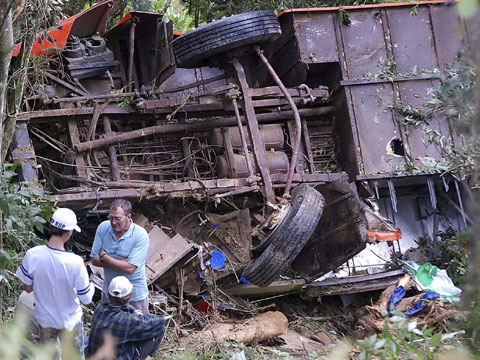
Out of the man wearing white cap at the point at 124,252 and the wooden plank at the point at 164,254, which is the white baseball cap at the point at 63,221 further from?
the wooden plank at the point at 164,254

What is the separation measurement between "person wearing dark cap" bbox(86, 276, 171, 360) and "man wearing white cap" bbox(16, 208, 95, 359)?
0.15m

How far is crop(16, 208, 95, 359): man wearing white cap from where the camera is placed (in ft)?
16.5

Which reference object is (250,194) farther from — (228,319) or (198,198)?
(228,319)

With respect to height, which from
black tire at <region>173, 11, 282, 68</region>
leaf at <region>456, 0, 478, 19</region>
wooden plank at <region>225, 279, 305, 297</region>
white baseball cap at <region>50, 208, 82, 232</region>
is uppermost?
leaf at <region>456, 0, 478, 19</region>

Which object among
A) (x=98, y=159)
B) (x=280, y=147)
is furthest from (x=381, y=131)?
(x=98, y=159)

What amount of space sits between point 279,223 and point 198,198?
1.12 metres

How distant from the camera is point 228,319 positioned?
8484mm

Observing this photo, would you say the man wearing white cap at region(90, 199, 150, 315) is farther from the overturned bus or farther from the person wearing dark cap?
the overturned bus

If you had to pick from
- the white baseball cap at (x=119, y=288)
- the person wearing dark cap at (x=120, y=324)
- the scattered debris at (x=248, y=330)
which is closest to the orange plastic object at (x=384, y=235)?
the scattered debris at (x=248, y=330)

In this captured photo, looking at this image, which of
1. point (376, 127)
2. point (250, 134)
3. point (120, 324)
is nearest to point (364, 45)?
point (376, 127)

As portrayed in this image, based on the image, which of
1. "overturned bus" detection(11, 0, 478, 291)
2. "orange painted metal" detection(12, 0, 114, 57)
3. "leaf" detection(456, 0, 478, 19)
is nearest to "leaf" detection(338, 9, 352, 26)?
"overturned bus" detection(11, 0, 478, 291)

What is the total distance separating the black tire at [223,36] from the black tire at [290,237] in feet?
6.95

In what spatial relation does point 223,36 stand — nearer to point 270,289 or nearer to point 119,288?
point 270,289

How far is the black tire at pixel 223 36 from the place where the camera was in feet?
28.7
